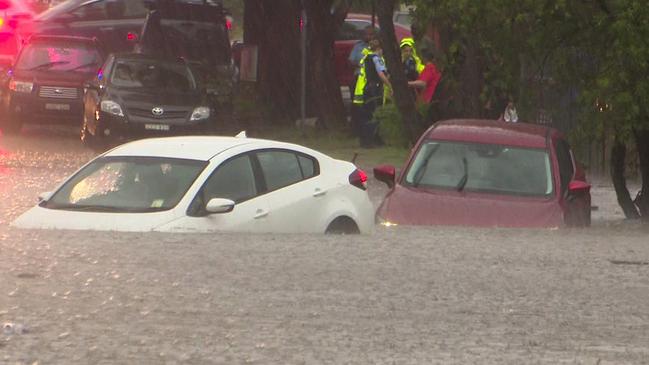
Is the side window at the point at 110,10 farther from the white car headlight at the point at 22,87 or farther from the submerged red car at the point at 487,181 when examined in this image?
the submerged red car at the point at 487,181

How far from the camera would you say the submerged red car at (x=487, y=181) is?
15.1 m

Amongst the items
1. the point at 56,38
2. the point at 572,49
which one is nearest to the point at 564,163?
the point at 572,49

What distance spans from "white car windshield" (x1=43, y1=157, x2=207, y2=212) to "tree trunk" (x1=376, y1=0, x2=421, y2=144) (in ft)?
29.1

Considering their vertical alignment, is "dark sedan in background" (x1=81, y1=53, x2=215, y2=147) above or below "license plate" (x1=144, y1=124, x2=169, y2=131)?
above

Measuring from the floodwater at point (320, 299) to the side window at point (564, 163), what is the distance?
200 centimetres

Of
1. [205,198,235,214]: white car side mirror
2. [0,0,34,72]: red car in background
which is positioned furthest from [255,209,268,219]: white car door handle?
[0,0,34,72]: red car in background

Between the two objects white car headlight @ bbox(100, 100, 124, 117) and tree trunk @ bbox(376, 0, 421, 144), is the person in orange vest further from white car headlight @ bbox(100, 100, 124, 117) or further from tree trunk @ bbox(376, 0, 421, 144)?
white car headlight @ bbox(100, 100, 124, 117)

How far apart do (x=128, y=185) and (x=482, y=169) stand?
389cm

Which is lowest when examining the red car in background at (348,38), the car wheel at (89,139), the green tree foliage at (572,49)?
the red car in background at (348,38)

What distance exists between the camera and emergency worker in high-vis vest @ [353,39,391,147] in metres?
27.9

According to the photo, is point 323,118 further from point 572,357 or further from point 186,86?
point 572,357

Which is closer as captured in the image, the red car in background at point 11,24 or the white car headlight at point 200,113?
the white car headlight at point 200,113

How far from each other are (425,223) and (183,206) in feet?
9.46

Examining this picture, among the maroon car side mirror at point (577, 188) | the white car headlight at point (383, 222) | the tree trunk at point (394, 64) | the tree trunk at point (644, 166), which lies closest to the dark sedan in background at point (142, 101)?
the tree trunk at point (394, 64)
